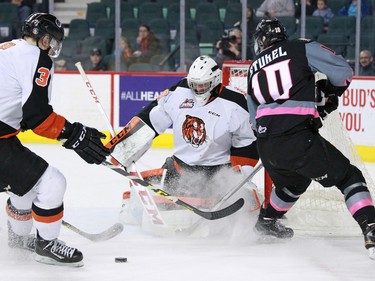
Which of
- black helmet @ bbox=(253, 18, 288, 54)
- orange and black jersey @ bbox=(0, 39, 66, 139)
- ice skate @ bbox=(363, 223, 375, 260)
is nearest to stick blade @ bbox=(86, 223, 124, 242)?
orange and black jersey @ bbox=(0, 39, 66, 139)

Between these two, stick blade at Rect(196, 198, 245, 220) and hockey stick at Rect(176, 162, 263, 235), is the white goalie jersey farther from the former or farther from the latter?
stick blade at Rect(196, 198, 245, 220)

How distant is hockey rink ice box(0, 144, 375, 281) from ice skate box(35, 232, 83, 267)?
0.10 feet

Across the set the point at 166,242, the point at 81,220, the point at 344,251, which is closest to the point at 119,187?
the point at 81,220

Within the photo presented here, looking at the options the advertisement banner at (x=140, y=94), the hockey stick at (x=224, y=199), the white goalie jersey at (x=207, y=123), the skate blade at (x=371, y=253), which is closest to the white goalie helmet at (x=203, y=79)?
the white goalie jersey at (x=207, y=123)

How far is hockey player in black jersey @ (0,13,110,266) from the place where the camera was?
12.5 feet

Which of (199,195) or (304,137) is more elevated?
(304,137)

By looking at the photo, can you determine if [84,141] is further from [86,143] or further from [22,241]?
[22,241]

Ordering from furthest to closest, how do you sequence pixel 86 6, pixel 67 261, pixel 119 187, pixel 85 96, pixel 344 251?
pixel 86 6 → pixel 85 96 → pixel 119 187 → pixel 344 251 → pixel 67 261

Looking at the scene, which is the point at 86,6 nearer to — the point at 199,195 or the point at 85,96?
the point at 85,96

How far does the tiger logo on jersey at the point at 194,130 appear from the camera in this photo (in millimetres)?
4852

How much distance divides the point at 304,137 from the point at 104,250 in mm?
1065

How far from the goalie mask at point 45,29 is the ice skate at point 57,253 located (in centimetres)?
80

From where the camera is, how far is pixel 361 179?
4113mm

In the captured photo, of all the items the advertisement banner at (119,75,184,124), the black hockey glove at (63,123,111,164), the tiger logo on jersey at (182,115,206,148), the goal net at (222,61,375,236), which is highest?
the black hockey glove at (63,123,111,164)
